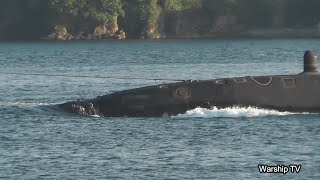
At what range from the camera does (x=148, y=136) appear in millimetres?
60375

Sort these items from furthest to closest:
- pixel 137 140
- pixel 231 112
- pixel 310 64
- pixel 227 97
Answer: pixel 310 64
pixel 227 97
pixel 231 112
pixel 137 140

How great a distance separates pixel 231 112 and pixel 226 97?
3.64ft

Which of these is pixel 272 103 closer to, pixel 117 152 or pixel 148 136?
pixel 148 136

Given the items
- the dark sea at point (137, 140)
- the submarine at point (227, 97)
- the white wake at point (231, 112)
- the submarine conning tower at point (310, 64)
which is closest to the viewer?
the dark sea at point (137, 140)

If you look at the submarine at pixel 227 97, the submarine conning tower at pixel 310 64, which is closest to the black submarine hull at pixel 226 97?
the submarine at pixel 227 97

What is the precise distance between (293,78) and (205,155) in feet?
51.7

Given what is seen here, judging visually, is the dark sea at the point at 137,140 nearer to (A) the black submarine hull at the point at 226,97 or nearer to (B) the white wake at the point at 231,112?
(B) the white wake at the point at 231,112

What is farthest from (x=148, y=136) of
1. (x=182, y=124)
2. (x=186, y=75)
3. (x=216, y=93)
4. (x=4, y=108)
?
(x=186, y=75)

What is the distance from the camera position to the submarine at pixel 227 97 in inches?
2667

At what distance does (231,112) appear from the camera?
67312 millimetres

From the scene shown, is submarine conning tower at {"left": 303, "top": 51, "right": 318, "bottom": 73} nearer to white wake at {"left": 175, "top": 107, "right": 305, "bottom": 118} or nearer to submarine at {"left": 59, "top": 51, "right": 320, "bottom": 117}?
submarine at {"left": 59, "top": 51, "right": 320, "bottom": 117}

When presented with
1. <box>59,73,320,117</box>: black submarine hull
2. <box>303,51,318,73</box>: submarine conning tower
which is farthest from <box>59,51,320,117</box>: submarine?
<box>303,51,318,73</box>: submarine conning tower

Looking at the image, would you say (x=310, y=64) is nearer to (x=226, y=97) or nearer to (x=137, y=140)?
(x=226, y=97)

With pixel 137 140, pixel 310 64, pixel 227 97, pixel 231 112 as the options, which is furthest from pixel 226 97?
pixel 137 140
